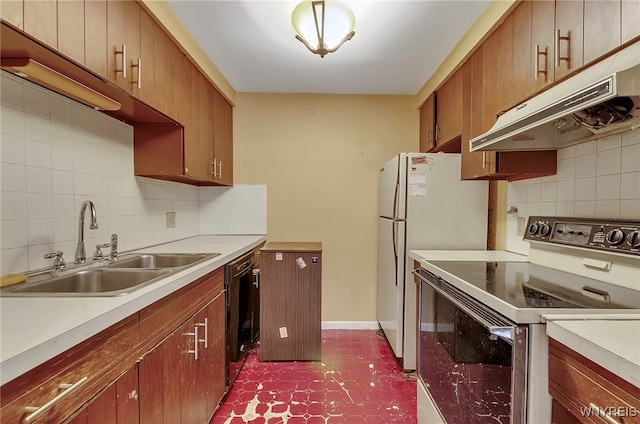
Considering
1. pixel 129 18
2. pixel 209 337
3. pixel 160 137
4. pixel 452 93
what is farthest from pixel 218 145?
pixel 452 93

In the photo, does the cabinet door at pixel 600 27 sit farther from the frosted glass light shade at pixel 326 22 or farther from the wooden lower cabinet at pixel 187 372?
the wooden lower cabinet at pixel 187 372

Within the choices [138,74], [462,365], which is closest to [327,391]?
[462,365]

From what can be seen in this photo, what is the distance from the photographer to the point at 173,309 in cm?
113

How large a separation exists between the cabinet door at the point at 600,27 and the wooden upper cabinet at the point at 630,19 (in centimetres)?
2

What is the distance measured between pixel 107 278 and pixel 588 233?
85.2 inches

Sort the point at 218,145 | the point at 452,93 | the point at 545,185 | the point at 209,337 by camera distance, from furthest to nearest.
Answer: the point at 218,145 < the point at 452,93 < the point at 545,185 < the point at 209,337

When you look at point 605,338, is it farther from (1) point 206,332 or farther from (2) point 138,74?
(2) point 138,74

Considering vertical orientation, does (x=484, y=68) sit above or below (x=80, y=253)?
above

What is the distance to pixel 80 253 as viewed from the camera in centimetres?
131

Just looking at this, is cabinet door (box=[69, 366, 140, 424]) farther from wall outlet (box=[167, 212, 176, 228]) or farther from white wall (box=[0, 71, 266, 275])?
wall outlet (box=[167, 212, 176, 228])

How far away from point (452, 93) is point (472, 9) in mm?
623

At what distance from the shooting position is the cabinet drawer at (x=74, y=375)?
1.87 feet

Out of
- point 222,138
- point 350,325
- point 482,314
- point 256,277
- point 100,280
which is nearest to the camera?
point 482,314

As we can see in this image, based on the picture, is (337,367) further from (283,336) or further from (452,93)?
(452,93)
